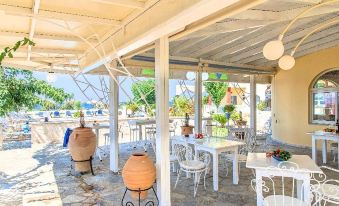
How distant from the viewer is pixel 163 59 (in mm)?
3410

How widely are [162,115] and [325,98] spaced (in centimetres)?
682

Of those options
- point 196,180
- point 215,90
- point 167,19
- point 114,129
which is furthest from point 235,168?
point 215,90

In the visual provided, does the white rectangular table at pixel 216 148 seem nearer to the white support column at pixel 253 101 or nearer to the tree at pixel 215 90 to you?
the white support column at pixel 253 101

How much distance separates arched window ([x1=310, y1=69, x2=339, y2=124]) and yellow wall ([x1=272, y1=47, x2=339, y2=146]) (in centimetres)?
17

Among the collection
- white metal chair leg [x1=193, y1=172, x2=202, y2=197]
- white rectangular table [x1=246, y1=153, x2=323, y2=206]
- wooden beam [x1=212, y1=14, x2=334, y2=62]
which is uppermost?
wooden beam [x1=212, y1=14, x2=334, y2=62]

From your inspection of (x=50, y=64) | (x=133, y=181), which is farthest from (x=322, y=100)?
(x=50, y=64)

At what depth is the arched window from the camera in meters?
8.09

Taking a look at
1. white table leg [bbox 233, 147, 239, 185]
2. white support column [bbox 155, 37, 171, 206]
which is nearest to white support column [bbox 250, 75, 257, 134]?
white table leg [bbox 233, 147, 239, 185]

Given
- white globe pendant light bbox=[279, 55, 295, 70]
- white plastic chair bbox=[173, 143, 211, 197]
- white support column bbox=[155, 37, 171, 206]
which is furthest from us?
white plastic chair bbox=[173, 143, 211, 197]

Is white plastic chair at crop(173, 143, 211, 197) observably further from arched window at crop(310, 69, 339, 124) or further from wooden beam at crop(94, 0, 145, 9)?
arched window at crop(310, 69, 339, 124)

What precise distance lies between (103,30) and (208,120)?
726 centimetres

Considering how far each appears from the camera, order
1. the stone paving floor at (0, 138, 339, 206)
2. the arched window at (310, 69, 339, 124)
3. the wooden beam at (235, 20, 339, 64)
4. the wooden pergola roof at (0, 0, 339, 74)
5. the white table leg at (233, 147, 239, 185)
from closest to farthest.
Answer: the wooden pergola roof at (0, 0, 339, 74) < the stone paving floor at (0, 138, 339, 206) < the white table leg at (233, 147, 239, 185) < the wooden beam at (235, 20, 339, 64) < the arched window at (310, 69, 339, 124)

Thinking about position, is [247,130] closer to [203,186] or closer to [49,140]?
[203,186]

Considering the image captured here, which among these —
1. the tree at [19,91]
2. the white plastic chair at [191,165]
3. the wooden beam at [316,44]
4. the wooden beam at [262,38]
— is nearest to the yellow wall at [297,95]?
the wooden beam at [316,44]
